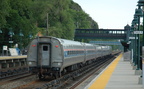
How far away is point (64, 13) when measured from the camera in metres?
62.5

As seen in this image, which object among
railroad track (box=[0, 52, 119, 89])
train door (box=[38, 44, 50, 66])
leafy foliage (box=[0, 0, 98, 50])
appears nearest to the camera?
railroad track (box=[0, 52, 119, 89])

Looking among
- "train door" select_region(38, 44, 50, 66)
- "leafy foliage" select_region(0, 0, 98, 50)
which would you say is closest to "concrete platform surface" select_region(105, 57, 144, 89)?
"train door" select_region(38, 44, 50, 66)

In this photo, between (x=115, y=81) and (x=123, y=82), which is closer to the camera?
(x=123, y=82)

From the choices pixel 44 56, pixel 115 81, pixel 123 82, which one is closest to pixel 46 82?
pixel 44 56

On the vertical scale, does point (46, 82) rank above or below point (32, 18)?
below

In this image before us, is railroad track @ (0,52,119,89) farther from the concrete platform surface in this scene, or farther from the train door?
the concrete platform surface

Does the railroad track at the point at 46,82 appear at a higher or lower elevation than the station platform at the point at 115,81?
lower

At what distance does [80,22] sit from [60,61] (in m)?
102

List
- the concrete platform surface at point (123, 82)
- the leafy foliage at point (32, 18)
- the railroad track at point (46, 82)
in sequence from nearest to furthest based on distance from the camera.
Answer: the concrete platform surface at point (123, 82) < the railroad track at point (46, 82) < the leafy foliage at point (32, 18)

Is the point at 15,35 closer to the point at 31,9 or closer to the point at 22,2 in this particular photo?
the point at 22,2

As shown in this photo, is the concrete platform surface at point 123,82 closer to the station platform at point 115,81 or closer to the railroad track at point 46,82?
the station platform at point 115,81

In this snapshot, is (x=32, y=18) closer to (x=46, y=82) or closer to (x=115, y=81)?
(x=46, y=82)

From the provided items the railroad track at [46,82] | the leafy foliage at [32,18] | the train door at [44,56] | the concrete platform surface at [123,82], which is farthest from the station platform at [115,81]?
the leafy foliage at [32,18]

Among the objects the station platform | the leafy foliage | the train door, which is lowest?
the station platform
